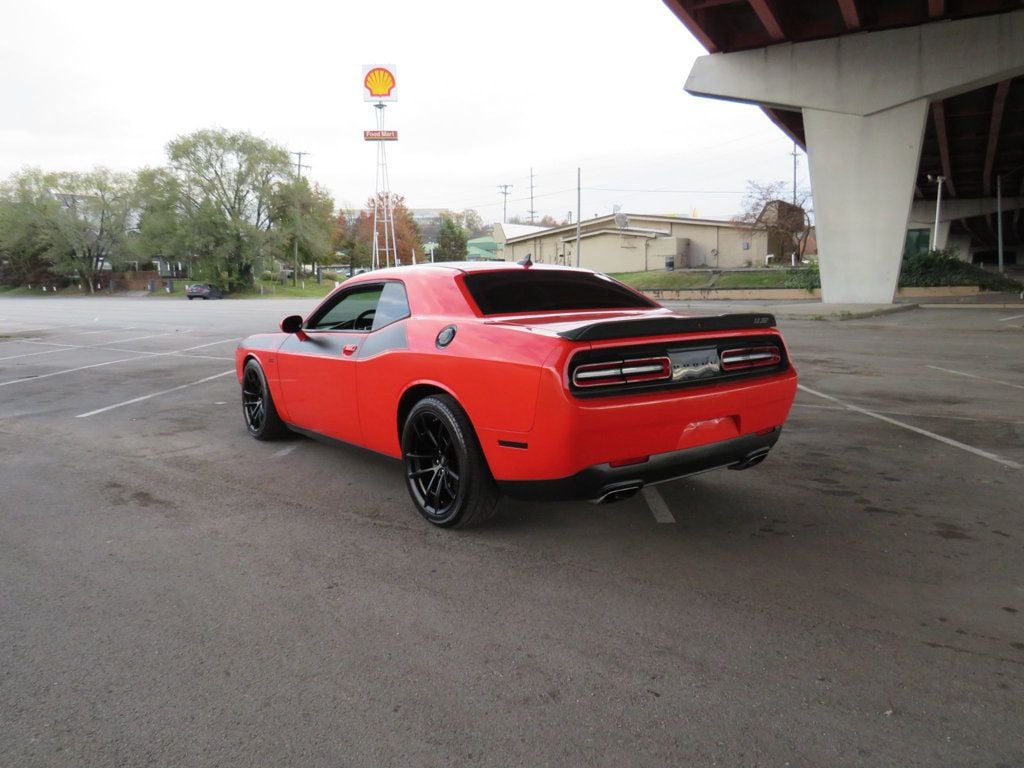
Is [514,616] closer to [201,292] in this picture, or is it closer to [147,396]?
[147,396]

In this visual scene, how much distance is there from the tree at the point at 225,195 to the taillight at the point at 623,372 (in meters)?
63.1

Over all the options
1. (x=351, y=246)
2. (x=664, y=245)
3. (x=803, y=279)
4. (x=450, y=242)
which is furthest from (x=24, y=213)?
(x=803, y=279)

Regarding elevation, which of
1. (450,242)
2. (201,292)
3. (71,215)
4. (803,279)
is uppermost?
(71,215)

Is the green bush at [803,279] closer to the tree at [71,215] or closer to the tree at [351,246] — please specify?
the tree at [351,246]

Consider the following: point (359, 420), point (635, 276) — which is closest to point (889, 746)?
point (359, 420)

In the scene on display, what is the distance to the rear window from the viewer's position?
4230 mm

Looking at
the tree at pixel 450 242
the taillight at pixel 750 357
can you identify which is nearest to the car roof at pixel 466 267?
the taillight at pixel 750 357

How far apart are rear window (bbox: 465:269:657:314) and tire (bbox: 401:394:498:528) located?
2.23ft

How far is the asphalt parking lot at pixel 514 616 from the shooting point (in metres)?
2.23

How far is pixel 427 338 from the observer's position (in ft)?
13.3

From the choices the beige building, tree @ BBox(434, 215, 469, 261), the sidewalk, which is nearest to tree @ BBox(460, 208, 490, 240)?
tree @ BBox(434, 215, 469, 261)

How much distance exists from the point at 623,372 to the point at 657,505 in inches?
54.3

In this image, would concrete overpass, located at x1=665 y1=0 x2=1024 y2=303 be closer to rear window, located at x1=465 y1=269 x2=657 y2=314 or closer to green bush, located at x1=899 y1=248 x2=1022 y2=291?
green bush, located at x1=899 y1=248 x2=1022 y2=291

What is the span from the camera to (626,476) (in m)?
3.36
